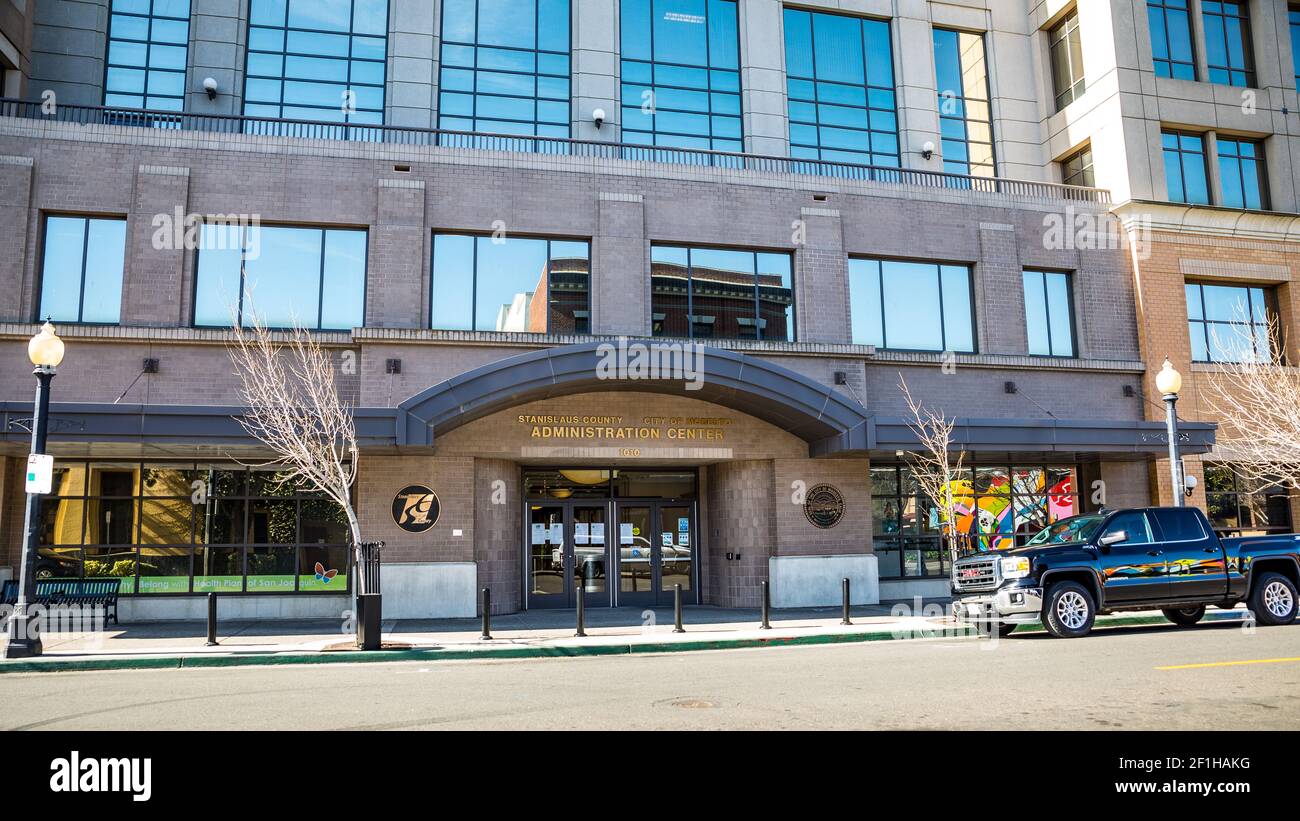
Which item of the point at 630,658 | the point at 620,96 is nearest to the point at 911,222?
the point at 620,96

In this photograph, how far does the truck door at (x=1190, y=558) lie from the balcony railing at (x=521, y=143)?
10.9 metres

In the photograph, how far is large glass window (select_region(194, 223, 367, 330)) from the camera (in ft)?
60.2

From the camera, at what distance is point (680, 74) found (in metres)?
23.9

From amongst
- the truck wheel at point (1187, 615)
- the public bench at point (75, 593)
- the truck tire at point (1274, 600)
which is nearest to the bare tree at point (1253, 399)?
the truck tire at point (1274, 600)

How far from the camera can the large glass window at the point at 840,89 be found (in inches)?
964

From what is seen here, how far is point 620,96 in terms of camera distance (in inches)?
919

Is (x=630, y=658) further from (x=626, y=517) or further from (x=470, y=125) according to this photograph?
(x=470, y=125)

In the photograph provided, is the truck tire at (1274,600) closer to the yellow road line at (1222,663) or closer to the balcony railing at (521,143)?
the yellow road line at (1222,663)

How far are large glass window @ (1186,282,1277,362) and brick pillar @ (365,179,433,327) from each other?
19.4m

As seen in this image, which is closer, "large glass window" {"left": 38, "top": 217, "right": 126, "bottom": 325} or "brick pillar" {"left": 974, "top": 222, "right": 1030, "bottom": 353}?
"large glass window" {"left": 38, "top": 217, "right": 126, "bottom": 325}

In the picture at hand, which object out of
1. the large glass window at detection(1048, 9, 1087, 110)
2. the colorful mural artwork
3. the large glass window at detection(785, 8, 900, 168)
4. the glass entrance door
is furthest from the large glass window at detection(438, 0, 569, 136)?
the large glass window at detection(1048, 9, 1087, 110)

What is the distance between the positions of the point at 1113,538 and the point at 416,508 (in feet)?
41.4

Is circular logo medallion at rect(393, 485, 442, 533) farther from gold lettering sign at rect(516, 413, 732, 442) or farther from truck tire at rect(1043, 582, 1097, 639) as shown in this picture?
truck tire at rect(1043, 582, 1097, 639)
